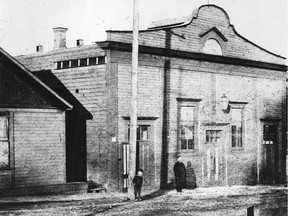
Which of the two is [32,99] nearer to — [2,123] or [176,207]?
[2,123]

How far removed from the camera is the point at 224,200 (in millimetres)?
19531

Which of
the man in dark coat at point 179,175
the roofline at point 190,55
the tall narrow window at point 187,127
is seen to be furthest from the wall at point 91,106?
the tall narrow window at point 187,127

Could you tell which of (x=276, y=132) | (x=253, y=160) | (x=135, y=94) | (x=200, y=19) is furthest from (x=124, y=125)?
(x=276, y=132)

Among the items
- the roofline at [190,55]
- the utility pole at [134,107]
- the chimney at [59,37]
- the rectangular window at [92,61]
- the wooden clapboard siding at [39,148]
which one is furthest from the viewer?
the chimney at [59,37]

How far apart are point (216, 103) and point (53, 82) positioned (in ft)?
25.4

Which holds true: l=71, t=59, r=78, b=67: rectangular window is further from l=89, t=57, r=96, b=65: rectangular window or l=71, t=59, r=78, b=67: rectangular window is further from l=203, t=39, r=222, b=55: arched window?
l=203, t=39, r=222, b=55: arched window

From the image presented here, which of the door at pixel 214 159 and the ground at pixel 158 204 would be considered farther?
the door at pixel 214 159

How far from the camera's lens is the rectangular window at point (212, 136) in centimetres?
2543

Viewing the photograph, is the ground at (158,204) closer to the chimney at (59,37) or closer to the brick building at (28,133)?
the brick building at (28,133)

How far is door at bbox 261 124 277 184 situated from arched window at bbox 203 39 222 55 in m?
5.08

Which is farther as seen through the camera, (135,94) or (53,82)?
(53,82)

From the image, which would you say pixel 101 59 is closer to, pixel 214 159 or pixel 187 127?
pixel 187 127

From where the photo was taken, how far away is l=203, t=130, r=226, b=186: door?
82.8 feet

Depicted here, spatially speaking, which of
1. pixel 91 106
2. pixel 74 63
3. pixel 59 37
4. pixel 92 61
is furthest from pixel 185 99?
pixel 59 37
